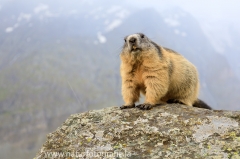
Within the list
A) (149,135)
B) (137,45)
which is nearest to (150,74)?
(137,45)

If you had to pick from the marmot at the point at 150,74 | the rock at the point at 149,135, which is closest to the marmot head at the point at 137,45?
the marmot at the point at 150,74

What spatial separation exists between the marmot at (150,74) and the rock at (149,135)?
1068mm

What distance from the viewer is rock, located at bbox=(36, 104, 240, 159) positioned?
14.3ft

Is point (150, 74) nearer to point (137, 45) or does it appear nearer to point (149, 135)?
point (137, 45)

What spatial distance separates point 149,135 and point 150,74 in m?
2.44

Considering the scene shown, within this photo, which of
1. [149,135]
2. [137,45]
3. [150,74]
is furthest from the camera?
[137,45]

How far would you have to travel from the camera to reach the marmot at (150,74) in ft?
23.2

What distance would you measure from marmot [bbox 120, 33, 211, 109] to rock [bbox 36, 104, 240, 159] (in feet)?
3.51

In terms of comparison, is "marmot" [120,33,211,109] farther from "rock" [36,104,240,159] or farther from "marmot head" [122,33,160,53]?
"rock" [36,104,240,159]

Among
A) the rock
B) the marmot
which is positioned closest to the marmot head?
the marmot

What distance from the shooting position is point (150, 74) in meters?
7.08

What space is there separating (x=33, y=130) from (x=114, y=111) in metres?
166

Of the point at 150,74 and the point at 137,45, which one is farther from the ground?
the point at 137,45

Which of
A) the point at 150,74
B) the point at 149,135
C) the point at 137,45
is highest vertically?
the point at 137,45
